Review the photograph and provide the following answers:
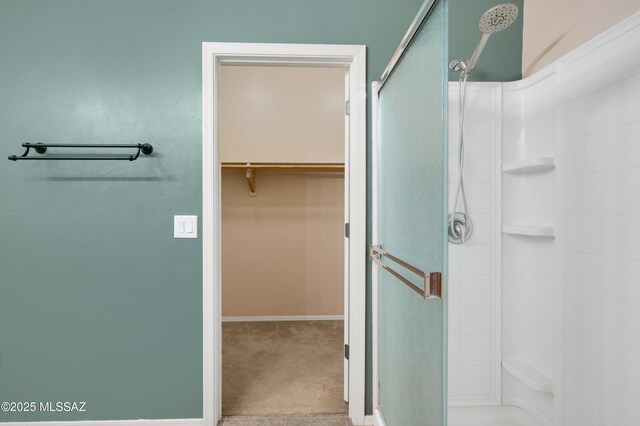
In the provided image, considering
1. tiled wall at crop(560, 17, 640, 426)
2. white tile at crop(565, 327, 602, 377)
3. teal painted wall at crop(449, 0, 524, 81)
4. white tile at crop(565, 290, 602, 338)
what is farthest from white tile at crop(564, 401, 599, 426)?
teal painted wall at crop(449, 0, 524, 81)

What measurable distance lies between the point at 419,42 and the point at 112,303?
1867 millimetres

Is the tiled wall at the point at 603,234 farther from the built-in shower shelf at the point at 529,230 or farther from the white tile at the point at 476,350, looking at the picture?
the white tile at the point at 476,350

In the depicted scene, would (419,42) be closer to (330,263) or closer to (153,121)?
(153,121)

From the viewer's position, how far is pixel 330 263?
353 centimetres

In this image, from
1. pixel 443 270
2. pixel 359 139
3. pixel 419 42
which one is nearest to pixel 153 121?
pixel 359 139

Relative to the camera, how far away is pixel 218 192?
71.8 inches

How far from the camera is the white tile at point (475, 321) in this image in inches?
68.4

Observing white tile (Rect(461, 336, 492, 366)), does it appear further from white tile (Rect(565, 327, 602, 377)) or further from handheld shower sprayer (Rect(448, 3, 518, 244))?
handheld shower sprayer (Rect(448, 3, 518, 244))

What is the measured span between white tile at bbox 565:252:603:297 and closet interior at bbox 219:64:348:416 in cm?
102

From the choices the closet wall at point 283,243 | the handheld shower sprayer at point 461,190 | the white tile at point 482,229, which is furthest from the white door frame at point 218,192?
the closet wall at point 283,243

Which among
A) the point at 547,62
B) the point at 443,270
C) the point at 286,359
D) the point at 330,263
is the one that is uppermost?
the point at 547,62

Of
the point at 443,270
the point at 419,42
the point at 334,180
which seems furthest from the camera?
the point at 334,180

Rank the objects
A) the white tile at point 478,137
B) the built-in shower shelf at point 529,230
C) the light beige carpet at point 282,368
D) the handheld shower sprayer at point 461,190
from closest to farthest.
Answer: the built-in shower shelf at point 529,230 < the handheld shower sprayer at point 461,190 < the white tile at point 478,137 < the light beige carpet at point 282,368

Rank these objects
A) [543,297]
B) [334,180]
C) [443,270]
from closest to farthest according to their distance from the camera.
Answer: [443,270]
[543,297]
[334,180]
